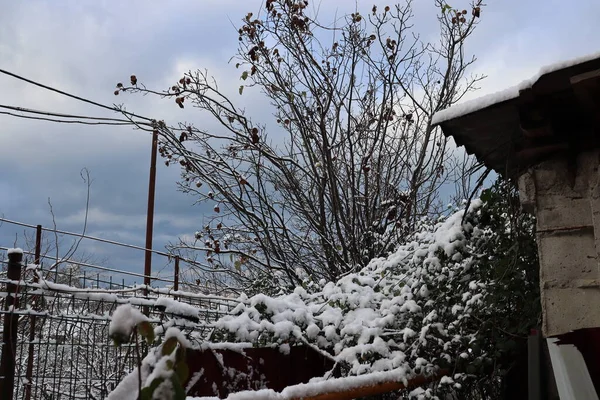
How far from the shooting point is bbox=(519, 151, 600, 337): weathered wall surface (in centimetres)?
241

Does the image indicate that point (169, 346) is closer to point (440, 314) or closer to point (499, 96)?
point (499, 96)

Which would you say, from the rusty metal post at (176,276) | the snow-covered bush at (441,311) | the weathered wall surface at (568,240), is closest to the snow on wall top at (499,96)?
the weathered wall surface at (568,240)

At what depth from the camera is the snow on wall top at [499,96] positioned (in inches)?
86.3

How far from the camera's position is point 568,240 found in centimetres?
252

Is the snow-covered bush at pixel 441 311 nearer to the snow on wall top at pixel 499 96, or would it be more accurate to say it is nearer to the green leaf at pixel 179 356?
the snow on wall top at pixel 499 96

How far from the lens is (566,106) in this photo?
2395 mm

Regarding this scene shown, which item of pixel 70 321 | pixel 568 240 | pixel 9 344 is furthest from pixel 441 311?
pixel 9 344

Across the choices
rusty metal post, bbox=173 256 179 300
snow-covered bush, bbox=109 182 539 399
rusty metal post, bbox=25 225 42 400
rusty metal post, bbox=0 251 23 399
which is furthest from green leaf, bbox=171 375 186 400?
rusty metal post, bbox=173 256 179 300

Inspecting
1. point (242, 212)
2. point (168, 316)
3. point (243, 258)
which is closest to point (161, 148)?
point (242, 212)

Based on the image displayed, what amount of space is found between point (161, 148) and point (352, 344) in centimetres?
423

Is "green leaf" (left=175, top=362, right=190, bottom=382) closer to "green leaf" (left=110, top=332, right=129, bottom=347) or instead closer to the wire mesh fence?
"green leaf" (left=110, top=332, right=129, bottom=347)

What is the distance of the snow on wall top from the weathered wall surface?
441 millimetres

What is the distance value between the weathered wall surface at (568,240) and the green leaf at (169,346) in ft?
6.91

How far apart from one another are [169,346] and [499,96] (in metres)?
2.09
